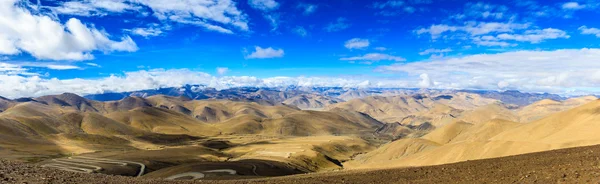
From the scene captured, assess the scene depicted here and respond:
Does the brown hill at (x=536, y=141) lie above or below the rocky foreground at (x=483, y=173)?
below

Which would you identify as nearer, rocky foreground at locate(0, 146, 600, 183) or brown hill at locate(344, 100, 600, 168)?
rocky foreground at locate(0, 146, 600, 183)

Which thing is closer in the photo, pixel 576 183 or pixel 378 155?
pixel 576 183

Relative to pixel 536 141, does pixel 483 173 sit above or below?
above

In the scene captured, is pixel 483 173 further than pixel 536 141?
No

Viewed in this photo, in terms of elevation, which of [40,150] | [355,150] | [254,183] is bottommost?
[355,150]

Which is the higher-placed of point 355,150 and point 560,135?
point 560,135

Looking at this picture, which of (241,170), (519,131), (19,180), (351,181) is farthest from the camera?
(519,131)

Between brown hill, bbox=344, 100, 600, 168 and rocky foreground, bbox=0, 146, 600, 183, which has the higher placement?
rocky foreground, bbox=0, 146, 600, 183

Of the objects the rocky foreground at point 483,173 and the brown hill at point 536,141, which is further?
the brown hill at point 536,141

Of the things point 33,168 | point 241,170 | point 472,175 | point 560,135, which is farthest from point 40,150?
point 560,135

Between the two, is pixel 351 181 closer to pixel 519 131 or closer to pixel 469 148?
pixel 469 148

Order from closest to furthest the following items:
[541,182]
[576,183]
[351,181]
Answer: [576,183] → [541,182] → [351,181]
